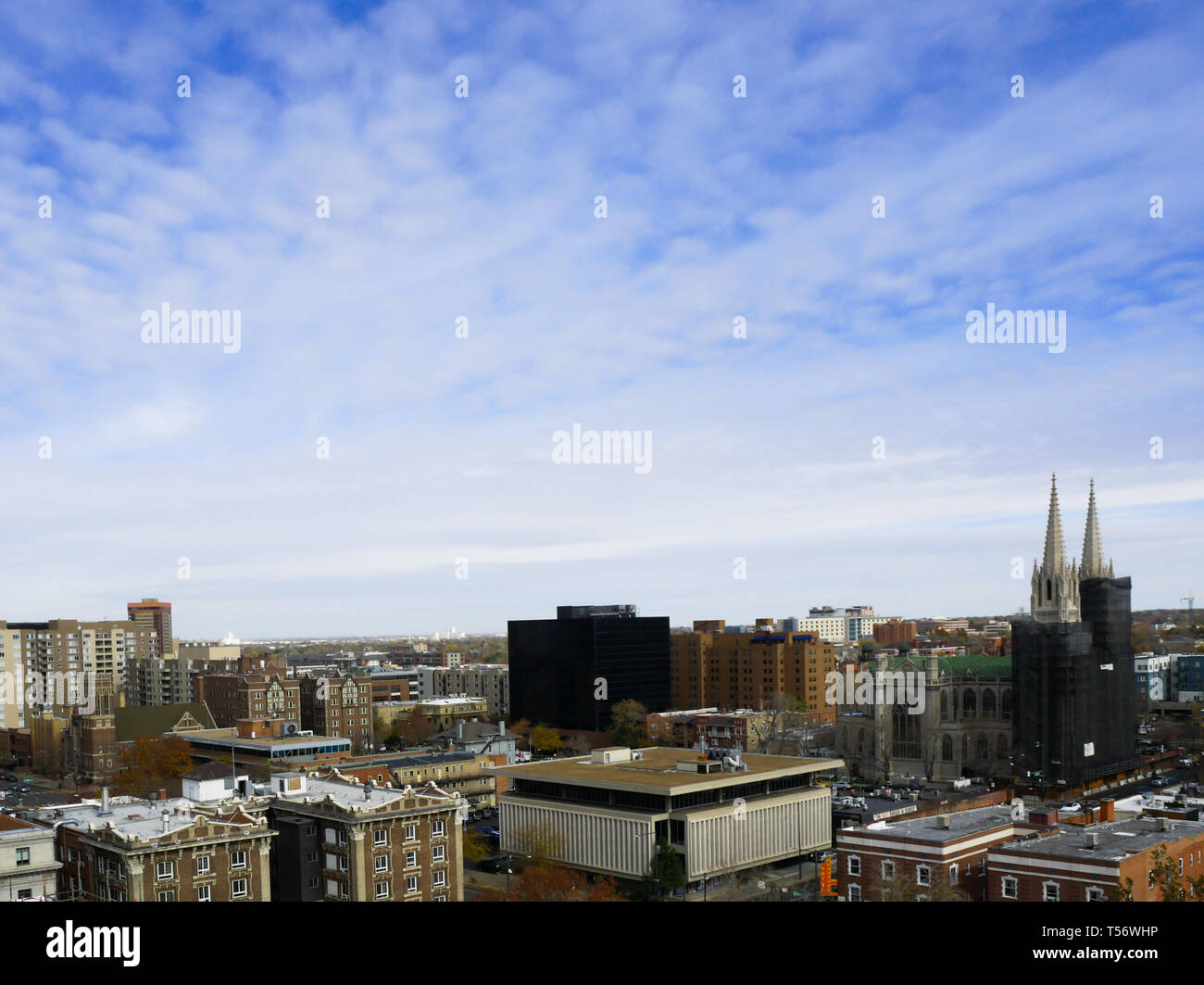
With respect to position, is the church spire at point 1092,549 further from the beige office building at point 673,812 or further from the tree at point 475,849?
the tree at point 475,849

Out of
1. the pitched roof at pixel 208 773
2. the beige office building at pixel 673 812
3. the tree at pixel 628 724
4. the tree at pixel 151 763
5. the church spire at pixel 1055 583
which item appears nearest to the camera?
the beige office building at pixel 673 812

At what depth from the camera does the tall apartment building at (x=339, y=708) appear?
9425 cm

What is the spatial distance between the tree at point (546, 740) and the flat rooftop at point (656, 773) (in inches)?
1492

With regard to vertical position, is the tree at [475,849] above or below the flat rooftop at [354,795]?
below

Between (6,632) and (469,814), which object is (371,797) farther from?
(6,632)

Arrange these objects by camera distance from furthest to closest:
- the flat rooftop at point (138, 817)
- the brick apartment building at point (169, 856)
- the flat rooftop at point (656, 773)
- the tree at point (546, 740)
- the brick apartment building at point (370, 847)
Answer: the tree at point (546, 740), the flat rooftop at point (656, 773), the brick apartment building at point (370, 847), the flat rooftop at point (138, 817), the brick apartment building at point (169, 856)

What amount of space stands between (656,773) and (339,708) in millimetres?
53317

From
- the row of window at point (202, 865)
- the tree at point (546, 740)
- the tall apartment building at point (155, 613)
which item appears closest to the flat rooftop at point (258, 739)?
the tree at point (546, 740)
